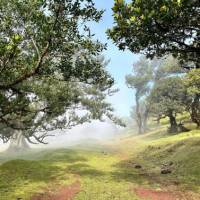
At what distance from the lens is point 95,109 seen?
61156 mm

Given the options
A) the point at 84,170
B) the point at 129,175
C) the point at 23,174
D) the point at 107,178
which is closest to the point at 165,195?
the point at 107,178

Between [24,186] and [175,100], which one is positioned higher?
[175,100]

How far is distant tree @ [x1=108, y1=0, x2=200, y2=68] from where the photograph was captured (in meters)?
20.0

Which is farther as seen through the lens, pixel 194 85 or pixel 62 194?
pixel 194 85

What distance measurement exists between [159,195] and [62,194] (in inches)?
246

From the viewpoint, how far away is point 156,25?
21422 mm

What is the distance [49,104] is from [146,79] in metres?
76.6

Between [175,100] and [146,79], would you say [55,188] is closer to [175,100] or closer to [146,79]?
[175,100]

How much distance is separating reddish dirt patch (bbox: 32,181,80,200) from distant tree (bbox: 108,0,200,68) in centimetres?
1023

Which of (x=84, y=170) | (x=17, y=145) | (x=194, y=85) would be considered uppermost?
(x=194, y=85)

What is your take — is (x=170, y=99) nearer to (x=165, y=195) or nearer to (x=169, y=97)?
(x=169, y=97)

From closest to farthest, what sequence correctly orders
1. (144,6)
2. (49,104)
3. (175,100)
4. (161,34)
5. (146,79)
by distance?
(144,6), (161,34), (49,104), (175,100), (146,79)

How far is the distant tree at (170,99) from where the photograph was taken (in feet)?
219

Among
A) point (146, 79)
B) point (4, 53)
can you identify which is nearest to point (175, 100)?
point (146, 79)
